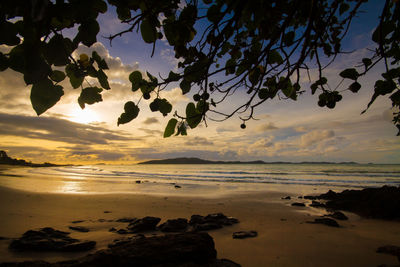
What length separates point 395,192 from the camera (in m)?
7.00

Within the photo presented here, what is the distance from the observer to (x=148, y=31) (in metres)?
1.09

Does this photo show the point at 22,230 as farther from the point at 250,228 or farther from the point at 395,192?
the point at 395,192

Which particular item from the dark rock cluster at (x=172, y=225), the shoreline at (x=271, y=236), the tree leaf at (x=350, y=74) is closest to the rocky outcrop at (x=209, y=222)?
the dark rock cluster at (x=172, y=225)

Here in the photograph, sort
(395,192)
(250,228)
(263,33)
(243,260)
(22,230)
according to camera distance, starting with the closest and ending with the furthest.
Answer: (263,33) → (243,260) → (22,230) → (250,228) → (395,192)

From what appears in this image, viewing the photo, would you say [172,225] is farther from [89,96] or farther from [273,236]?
[89,96]

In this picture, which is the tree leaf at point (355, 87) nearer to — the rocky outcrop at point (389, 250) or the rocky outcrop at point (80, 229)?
the rocky outcrop at point (389, 250)

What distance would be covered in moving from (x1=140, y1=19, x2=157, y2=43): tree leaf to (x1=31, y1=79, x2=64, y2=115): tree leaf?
1.77ft

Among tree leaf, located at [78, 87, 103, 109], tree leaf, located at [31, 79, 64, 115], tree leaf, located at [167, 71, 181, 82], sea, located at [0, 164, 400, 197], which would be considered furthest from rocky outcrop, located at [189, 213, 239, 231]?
sea, located at [0, 164, 400, 197]

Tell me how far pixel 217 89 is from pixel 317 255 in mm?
3202

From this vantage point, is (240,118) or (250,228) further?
(250,228)

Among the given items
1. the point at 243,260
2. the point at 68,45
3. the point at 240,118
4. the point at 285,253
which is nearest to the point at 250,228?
the point at 285,253

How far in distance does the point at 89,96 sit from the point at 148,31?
1.51ft

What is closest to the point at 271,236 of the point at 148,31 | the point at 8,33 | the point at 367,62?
the point at 367,62

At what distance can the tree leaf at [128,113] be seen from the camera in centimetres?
104
